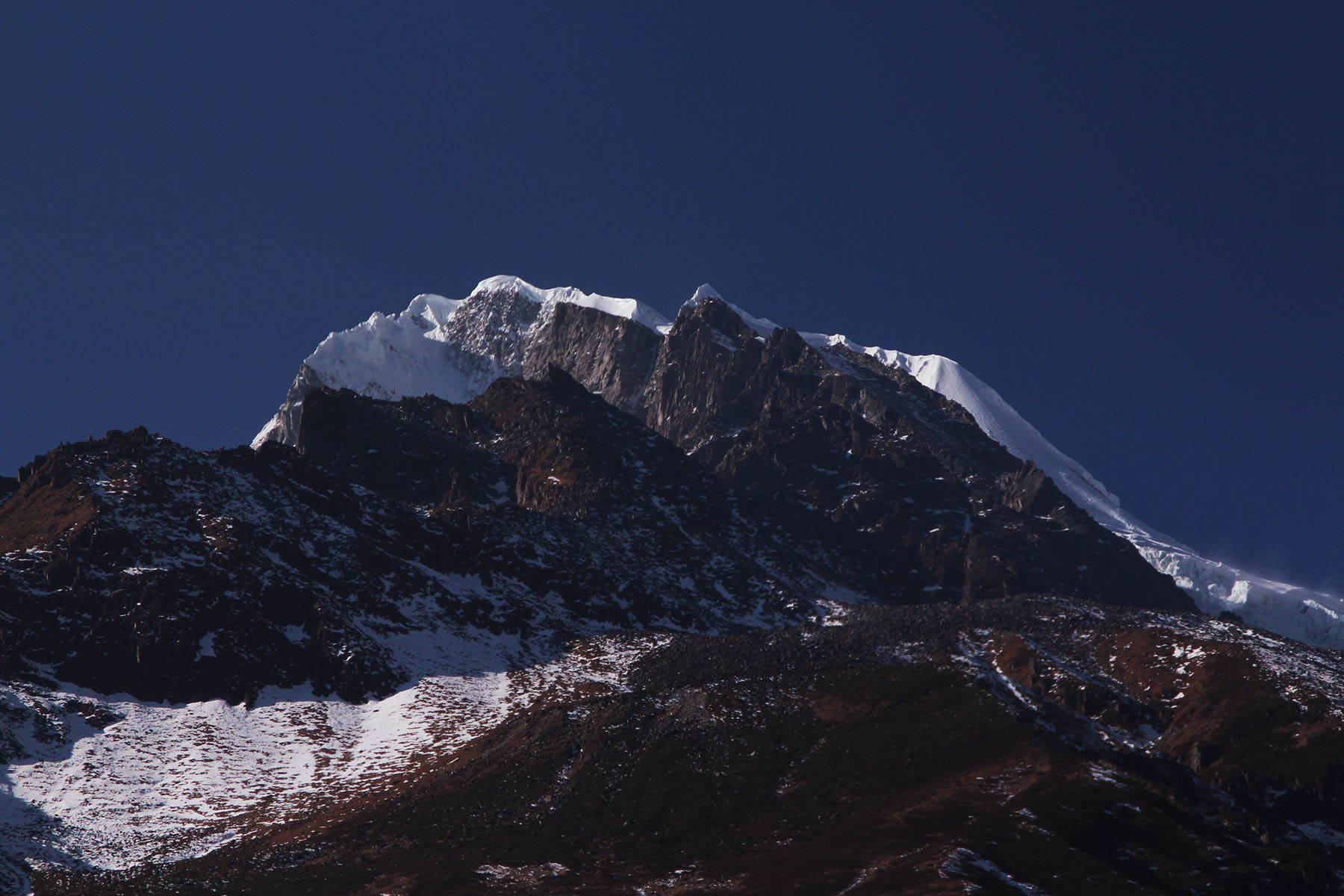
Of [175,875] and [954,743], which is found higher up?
[954,743]

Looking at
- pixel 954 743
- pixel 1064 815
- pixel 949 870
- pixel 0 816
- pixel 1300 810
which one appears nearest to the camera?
pixel 949 870

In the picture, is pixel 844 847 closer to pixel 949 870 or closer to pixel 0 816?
pixel 949 870

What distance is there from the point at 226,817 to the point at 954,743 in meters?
88.9

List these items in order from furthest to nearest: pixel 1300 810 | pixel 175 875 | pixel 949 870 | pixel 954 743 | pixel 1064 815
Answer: pixel 1300 810 → pixel 954 743 → pixel 175 875 → pixel 1064 815 → pixel 949 870

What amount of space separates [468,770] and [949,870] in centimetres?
8231

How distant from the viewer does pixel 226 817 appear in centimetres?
18400

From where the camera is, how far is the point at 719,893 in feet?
420

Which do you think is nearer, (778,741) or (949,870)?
(949,870)

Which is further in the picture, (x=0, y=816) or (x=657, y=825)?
(x=0, y=816)

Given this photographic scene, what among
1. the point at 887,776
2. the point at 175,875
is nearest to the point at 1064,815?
the point at 887,776

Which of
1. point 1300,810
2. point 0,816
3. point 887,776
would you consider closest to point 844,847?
point 887,776

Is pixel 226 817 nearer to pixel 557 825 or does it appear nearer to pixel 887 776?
pixel 557 825

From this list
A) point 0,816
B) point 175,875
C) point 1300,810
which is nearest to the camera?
point 175,875

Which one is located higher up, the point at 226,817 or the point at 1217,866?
the point at 1217,866
